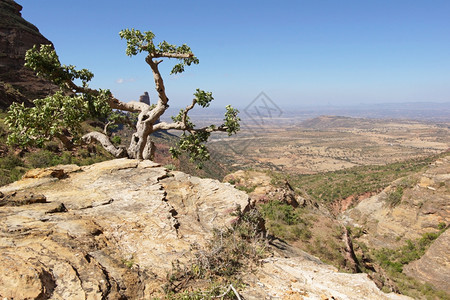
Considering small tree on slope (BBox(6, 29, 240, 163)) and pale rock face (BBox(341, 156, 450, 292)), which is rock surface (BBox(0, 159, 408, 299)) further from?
pale rock face (BBox(341, 156, 450, 292))

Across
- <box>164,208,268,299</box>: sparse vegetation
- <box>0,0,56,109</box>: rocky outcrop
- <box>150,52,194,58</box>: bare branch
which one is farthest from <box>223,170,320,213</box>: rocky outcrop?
<box>0,0,56,109</box>: rocky outcrop

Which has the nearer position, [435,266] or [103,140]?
[103,140]

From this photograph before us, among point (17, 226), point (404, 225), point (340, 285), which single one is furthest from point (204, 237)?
point (404, 225)

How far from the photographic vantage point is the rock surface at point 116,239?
167 inches

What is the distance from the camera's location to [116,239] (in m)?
6.12

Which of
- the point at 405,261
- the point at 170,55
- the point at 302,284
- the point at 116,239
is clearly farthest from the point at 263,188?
the point at 116,239

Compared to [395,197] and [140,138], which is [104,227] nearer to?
[140,138]

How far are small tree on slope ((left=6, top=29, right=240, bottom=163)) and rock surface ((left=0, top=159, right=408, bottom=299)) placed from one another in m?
1.75

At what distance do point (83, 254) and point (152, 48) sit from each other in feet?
29.6

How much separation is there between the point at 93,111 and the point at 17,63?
32.2 m

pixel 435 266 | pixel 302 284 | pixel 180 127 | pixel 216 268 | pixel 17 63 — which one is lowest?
pixel 435 266

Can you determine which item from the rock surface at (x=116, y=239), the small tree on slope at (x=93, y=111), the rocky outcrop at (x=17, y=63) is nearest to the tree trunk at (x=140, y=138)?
the small tree on slope at (x=93, y=111)

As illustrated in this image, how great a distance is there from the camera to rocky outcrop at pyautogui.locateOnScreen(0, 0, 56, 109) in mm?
30266

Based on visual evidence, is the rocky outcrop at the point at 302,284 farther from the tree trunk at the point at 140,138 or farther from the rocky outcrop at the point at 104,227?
the tree trunk at the point at 140,138
